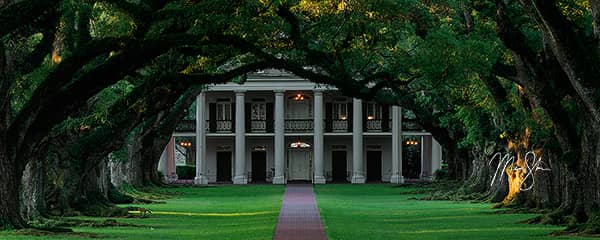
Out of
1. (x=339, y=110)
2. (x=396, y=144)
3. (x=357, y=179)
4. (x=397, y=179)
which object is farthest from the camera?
(x=339, y=110)

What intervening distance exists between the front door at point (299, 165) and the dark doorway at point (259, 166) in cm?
171

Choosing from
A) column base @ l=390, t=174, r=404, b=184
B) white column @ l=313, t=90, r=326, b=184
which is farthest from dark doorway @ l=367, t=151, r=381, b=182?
white column @ l=313, t=90, r=326, b=184

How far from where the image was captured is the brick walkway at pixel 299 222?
2508 centimetres

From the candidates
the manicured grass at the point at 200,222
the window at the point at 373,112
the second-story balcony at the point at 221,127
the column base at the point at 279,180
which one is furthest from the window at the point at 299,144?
the manicured grass at the point at 200,222

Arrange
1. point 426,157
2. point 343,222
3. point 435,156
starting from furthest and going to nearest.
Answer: point 426,157, point 435,156, point 343,222

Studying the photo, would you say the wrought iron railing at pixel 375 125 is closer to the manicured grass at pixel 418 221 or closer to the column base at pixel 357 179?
the column base at pixel 357 179

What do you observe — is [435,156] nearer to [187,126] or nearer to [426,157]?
[426,157]

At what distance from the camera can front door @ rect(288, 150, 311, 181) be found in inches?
3108

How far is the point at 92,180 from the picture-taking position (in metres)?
39.2

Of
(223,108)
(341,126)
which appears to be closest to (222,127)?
(223,108)

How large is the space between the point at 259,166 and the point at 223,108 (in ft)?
15.5

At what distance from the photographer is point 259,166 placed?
79.1 metres

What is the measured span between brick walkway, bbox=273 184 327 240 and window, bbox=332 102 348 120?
32303 mm

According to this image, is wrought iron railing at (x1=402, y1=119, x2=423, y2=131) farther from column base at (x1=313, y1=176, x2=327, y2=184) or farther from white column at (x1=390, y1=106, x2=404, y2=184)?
column base at (x1=313, y1=176, x2=327, y2=184)
